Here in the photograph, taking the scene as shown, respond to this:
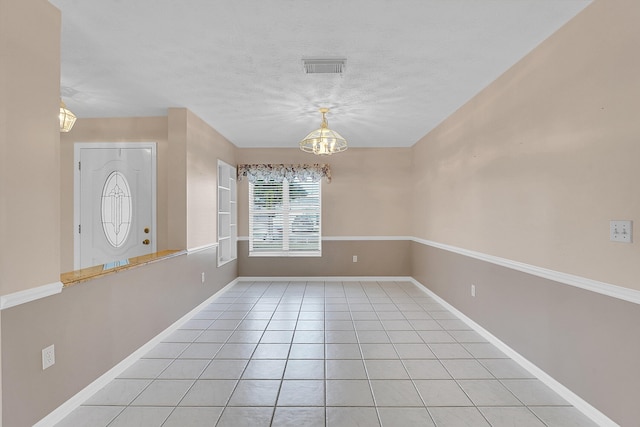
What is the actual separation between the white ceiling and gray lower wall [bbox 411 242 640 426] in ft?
5.78

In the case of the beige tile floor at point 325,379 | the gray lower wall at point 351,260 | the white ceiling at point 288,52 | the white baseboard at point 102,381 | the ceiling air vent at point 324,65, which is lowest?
the beige tile floor at point 325,379

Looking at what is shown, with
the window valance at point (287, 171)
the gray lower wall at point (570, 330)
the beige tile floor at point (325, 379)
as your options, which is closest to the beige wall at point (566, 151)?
the gray lower wall at point (570, 330)

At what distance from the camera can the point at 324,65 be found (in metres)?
2.56

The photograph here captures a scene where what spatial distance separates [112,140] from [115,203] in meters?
0.79

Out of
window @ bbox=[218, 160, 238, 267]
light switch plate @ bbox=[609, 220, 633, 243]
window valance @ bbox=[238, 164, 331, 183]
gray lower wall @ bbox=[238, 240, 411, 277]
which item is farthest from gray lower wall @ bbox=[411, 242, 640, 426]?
window @ bbox=[218, 160, 238, 267]

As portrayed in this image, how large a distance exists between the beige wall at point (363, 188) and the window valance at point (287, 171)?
130mm

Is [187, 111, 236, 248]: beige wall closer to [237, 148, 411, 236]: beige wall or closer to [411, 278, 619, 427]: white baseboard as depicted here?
[237, 148, 411, 236]: beige wall

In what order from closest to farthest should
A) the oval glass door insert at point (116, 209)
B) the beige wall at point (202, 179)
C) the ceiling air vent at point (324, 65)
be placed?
the ceiling air vent at point (324, 65), the beige wall at point (202, 179), the oval glass door insert at point (116, 209)

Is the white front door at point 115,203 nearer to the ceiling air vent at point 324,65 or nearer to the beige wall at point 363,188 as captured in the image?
the beige wall at point 363,188

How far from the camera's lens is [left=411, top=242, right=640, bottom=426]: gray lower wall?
1.70 meters

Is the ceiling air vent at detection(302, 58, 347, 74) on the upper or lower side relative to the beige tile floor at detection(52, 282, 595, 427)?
upper

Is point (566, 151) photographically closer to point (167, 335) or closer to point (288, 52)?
point (288, 52)

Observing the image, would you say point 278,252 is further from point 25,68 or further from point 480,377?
point 25,68

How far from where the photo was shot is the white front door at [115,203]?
3.94m
